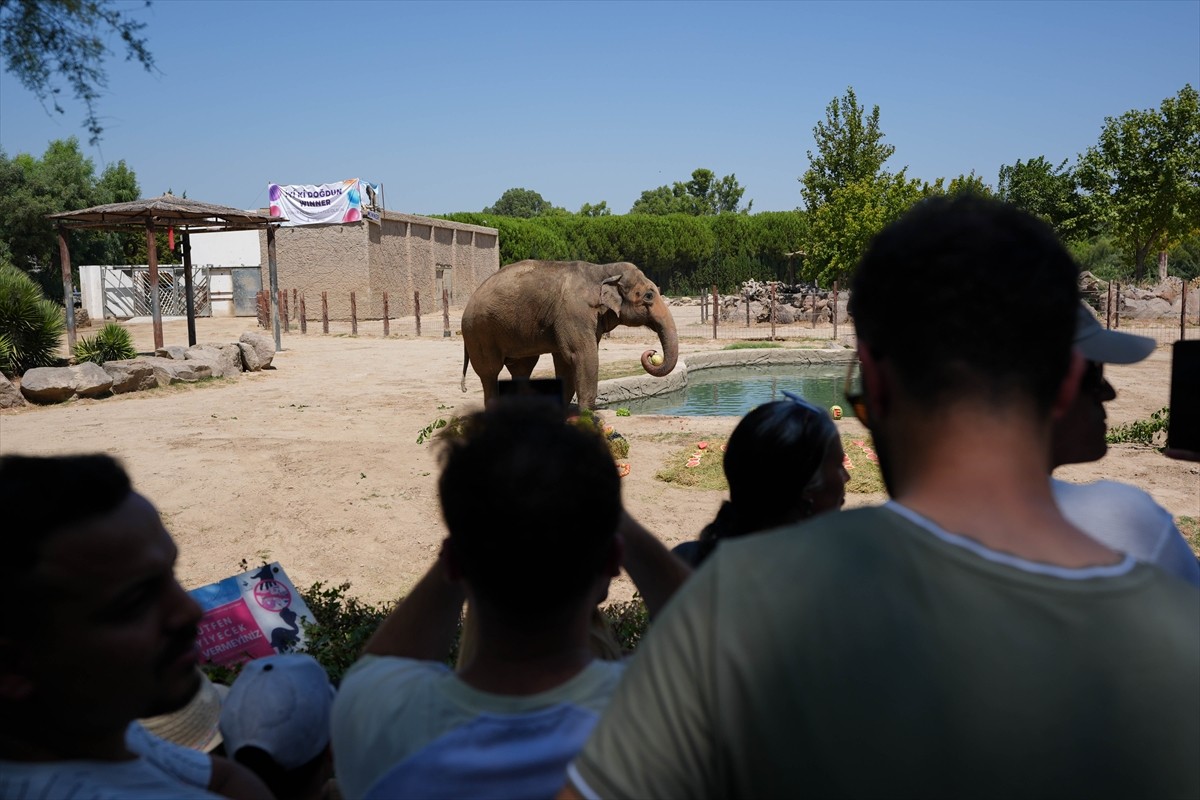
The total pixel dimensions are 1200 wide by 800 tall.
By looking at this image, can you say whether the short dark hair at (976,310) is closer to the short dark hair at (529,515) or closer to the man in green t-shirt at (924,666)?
the man in green t-shirt at (924,666)

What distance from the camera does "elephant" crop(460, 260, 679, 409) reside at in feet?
A: 32.9

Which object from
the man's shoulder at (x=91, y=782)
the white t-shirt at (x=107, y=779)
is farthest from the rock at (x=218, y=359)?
the man's shoulder at (x=91, y=782)

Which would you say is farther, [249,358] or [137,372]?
[249,358]

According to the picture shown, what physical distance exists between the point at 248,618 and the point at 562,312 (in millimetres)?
6979

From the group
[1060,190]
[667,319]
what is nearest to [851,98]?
[1060,190]

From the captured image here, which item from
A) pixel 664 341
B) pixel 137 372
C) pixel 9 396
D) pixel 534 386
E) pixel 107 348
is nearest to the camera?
pixel 534 386

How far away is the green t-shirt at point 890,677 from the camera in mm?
1002

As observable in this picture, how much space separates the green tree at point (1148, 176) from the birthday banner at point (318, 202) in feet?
89.0

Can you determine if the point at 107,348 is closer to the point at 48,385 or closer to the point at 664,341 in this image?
the point at 48,385

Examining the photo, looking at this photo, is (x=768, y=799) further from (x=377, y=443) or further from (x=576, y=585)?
(x=377, y=443)

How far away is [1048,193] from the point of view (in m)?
39.3

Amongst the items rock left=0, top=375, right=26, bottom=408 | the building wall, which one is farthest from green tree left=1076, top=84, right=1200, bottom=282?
rock left=0, top=375, right=26, bottom=408

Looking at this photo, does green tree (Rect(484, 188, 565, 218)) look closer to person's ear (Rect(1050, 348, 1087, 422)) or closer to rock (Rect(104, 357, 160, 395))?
rock (Rect(104, 357, 160, 395))

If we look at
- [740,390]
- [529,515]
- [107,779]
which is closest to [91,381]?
[740,390]
